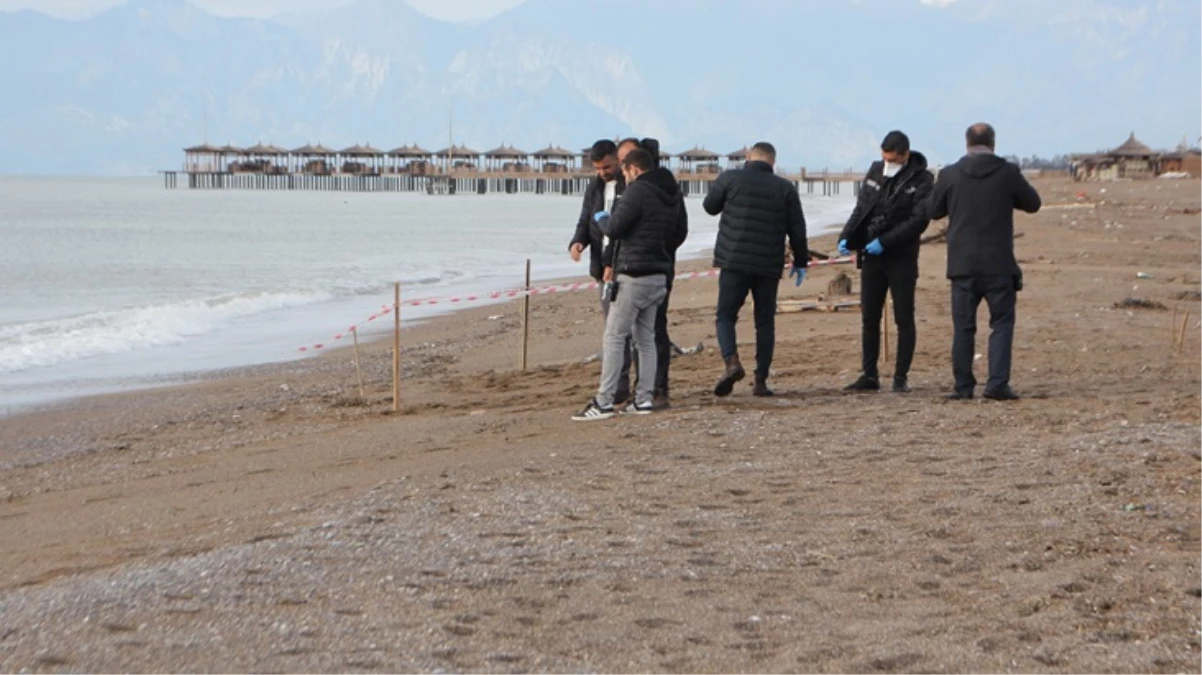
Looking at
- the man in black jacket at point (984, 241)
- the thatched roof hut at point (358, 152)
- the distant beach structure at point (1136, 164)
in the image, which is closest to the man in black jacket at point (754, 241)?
the man in black jacket at point (984, 241)

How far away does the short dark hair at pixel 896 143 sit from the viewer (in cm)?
844

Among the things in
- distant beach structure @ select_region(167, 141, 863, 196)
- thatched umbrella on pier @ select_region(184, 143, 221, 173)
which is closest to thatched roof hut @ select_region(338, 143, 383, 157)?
distant beach structure @ select_region(167, 141, 863, 196)

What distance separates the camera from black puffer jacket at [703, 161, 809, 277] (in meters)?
8.47

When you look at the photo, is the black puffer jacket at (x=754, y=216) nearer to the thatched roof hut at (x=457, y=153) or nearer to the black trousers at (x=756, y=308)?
the black trousers at (x=756, y=308)

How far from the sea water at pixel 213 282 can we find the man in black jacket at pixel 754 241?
578cm

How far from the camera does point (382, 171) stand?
5037 inches

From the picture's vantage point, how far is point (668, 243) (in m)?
8.26

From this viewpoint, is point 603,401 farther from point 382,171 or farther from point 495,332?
point 382,171

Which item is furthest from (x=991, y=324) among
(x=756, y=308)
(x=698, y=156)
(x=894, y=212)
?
(x=698, y=156)

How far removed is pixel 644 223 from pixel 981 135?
1.85 metres

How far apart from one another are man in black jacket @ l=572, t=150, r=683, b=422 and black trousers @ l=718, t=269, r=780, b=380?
53cm

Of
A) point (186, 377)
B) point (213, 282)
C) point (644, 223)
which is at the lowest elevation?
point (213, 282)

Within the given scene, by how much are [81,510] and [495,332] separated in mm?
8694

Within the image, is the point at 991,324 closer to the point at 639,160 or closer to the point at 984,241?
the point at 984,241
